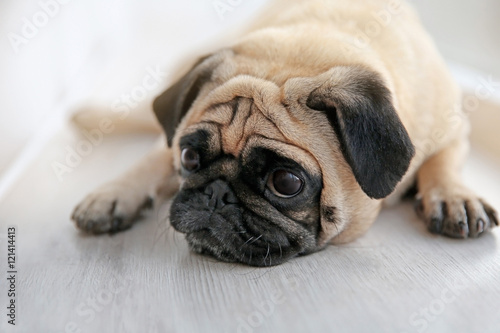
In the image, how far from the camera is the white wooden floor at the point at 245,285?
1.69 m

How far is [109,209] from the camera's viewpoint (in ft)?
8.05

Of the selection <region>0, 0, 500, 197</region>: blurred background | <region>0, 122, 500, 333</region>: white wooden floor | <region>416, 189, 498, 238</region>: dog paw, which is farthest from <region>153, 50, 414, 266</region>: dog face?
<region>0, 0, 500, 197</region>: blurred background

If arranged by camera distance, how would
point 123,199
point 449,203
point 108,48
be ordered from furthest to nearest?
point 108,48 → point 123,199 → point 449,203

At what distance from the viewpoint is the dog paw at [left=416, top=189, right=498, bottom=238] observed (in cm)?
229

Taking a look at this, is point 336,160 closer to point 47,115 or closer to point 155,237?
point 155,237

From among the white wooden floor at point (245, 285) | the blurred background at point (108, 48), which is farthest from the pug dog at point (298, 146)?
the blurred background at point (108, 48)

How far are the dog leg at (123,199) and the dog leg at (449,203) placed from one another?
146 centimetres

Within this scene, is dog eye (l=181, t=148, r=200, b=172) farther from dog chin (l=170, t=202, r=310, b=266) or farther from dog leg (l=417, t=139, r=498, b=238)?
dog leg (l=417, t=139, r=498, b=238)

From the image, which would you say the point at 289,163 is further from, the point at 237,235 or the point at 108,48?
the point at 108,48

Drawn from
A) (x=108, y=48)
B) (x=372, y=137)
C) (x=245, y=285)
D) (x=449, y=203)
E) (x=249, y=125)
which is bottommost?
(x=449, y=203)

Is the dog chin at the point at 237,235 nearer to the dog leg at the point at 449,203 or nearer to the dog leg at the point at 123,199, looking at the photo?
the dog leg at the point at 123,199

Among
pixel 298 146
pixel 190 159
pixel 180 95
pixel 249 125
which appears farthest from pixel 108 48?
pixel 298 146

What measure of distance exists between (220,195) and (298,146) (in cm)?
40

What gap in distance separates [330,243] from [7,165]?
2109mm
